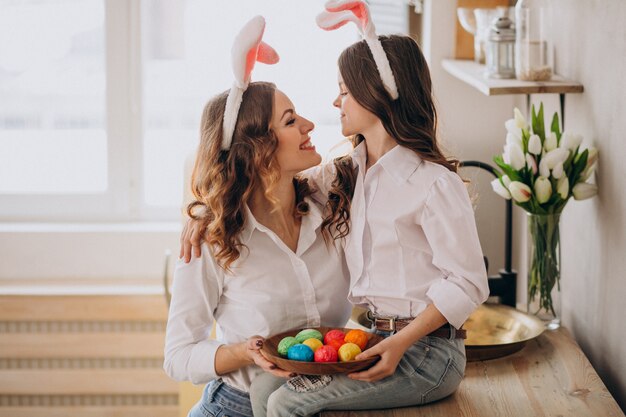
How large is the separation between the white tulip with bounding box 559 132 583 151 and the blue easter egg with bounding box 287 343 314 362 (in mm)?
812

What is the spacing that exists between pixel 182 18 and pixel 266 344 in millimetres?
1944

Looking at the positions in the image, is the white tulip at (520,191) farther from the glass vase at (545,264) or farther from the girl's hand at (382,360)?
the girl's hand at (382,360)

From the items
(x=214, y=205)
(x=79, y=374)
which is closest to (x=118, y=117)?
(x=79, y=374)

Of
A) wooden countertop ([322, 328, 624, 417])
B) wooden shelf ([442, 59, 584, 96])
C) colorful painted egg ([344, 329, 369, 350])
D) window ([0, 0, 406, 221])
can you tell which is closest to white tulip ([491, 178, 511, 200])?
wooden shelf ([442, 59, 584, 96])

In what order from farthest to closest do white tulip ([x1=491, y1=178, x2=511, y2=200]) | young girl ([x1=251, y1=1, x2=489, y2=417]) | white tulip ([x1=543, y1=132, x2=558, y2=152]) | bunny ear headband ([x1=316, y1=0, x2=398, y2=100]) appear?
white tulip ([x1=491, y1=178, x2=511, y2=200])
white tulip ([x1=543, y1=132, x2=558, y2=152])
bunny ear headband ([x1=316, y1=0, x2=398, y2=100])
young girl ([x1=251, y1=1, x2=489, y2=417])

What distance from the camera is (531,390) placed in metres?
1.76

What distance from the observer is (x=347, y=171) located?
186 cm

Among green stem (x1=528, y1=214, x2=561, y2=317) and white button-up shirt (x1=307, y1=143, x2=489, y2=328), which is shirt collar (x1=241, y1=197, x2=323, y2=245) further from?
green stem (x1=528, y1=214, x2=561, y2=317)

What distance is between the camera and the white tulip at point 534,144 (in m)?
2.05

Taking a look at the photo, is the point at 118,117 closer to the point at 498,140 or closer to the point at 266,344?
the point at 498,140

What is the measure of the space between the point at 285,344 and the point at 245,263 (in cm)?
26

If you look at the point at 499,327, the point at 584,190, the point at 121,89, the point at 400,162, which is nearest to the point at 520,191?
the point at 584,190

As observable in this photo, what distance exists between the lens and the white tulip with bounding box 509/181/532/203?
2.07m

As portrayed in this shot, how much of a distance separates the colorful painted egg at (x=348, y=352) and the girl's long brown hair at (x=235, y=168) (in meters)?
0.33
